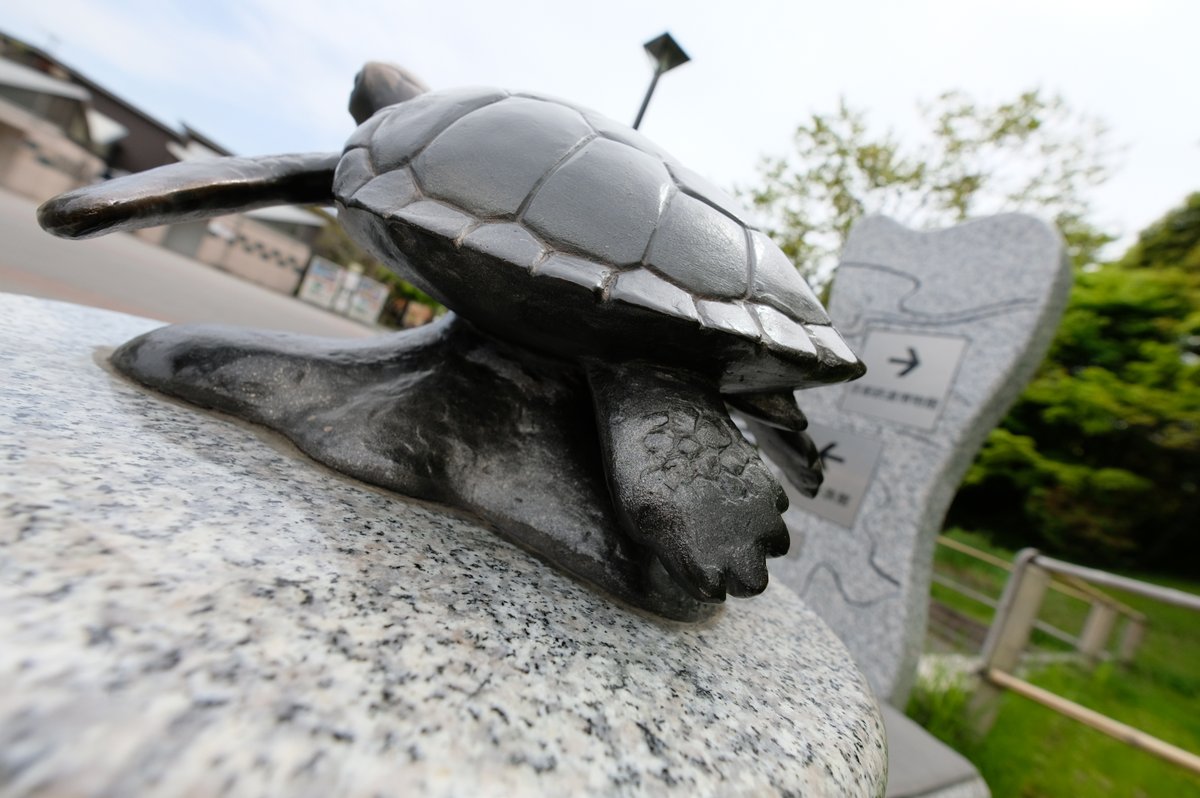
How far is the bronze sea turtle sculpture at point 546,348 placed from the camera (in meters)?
0.89

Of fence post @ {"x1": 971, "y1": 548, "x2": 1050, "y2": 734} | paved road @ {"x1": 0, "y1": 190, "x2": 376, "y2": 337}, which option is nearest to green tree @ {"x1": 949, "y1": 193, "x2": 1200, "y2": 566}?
fence post @ {"x1": 971, "y1": 548, "x2": 1050, "y2": 734}

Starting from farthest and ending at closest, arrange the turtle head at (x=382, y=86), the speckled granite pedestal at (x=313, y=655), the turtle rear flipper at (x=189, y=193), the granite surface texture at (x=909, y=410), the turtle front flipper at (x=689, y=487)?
the granite surface texture at (x=909, y=410), the turtle head at (x=382, y=86), the turtle rear flipper at (x=189, y=193), the turtle front flipper at (x=689, y=487), the speckled granite pedestal at (x=313, y=655)

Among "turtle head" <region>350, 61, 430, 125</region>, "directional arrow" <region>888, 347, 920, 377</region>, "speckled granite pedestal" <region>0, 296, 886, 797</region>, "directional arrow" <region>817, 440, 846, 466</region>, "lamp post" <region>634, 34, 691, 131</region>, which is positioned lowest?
"speckled granite pedestal" <region>0, 296, 886, 797</region>

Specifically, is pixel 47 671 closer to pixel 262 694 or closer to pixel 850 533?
pixel 262 694

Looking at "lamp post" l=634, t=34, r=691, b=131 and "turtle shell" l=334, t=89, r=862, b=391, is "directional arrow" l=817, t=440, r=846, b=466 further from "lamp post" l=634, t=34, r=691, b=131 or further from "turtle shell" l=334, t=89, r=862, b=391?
"turtle shell" l=334, t=89, r=862, b=391

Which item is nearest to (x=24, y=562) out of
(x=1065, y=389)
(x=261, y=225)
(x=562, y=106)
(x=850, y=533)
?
(x=562, y=106)

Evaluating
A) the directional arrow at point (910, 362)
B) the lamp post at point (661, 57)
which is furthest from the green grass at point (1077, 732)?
the lamp post at point (661, 57)

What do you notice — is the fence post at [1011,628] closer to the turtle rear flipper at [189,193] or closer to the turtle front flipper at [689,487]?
the turtle front flipper at [689,487]

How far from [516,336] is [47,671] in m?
0.80

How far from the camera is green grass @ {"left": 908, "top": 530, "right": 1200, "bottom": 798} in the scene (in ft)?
9.11

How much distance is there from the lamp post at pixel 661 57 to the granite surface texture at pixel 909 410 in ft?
6.14

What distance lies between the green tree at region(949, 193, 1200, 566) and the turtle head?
35.7 ft

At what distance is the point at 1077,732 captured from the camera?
3488mm

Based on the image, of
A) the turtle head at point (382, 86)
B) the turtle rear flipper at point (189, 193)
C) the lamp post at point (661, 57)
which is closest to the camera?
the turtle rear flipper at point (189, 193)
